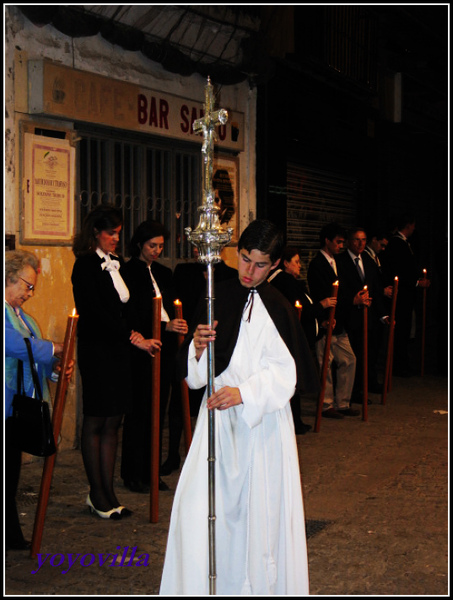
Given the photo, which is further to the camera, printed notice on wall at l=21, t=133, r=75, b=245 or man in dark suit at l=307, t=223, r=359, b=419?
man in dark suit at l=307, t=223, r=359, b=419

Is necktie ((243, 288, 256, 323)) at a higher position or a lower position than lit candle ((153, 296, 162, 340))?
higher

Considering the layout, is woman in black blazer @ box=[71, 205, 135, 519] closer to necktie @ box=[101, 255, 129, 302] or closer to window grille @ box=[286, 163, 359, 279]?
necktie @ box=[101, 255, 129, 302]

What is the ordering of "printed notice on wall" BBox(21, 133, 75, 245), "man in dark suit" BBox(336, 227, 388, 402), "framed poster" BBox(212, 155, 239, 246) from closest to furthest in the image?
"printed notice on wall" BBox(21, 133, 75, 245), "man in dark suit" BBox(336, 227, 388, 402), "framed poster" BBox(212, 155, 239, 246)

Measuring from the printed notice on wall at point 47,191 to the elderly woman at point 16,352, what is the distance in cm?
237

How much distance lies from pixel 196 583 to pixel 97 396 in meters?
2.07

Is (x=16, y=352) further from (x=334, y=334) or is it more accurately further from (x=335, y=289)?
(x=334, y=334)

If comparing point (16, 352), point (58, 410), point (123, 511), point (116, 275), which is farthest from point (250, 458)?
point (116, 275)

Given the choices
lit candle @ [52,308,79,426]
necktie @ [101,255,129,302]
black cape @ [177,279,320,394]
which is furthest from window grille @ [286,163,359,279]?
black cape @ [177,279,320,394]

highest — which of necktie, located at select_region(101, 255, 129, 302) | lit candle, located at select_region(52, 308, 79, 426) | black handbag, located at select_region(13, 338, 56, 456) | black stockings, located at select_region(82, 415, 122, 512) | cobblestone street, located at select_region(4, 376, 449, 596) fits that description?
necktie, located at select_region(101, 255, 129, 302)

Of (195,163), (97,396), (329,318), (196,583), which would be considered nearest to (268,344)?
(196,583)

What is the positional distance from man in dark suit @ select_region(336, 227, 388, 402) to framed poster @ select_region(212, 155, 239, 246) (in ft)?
5.06

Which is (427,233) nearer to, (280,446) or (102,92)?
(102,92)

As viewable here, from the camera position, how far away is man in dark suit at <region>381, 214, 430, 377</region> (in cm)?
1205

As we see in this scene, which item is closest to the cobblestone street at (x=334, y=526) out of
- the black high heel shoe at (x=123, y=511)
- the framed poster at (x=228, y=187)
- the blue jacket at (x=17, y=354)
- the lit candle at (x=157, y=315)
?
the black high heel shoe at (x=123, y=511)
